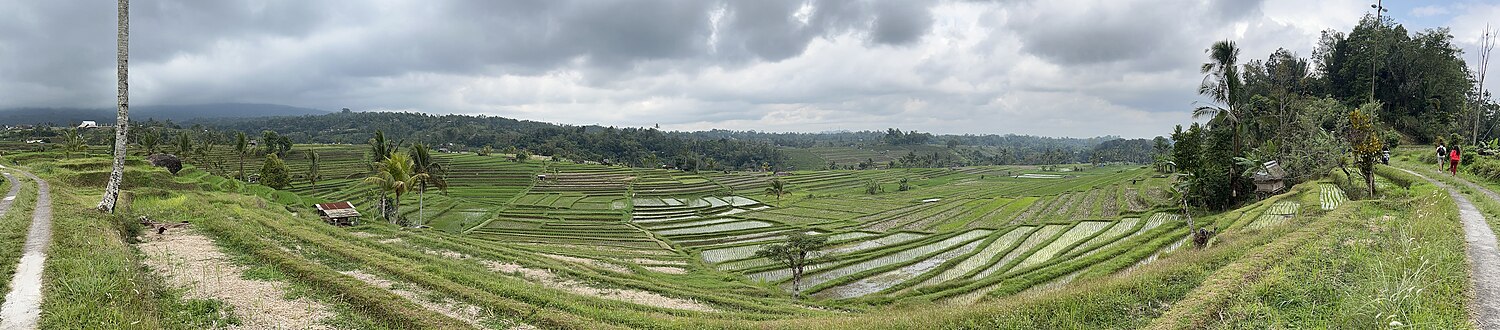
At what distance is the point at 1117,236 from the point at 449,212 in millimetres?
43974

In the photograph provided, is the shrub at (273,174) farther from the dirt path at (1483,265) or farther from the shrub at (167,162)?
the dirt path at (1483,265)

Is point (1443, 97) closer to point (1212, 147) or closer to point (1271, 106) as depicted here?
point (1271, 106)

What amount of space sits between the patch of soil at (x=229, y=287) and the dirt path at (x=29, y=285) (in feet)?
4.12

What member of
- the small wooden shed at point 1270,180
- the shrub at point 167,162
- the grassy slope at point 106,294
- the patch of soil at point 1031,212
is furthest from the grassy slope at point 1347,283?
the shrub at point 167,162

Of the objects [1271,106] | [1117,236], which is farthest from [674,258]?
[1271,106]

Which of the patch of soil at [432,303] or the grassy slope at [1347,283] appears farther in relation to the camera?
the patch of soil at [432,303]

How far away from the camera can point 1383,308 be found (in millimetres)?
5504

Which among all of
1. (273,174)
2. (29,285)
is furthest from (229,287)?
(273,174)

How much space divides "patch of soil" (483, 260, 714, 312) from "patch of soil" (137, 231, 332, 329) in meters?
5.84

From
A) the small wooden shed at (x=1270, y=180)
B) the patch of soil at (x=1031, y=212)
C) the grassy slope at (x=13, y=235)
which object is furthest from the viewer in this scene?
the patch of soil at (x=1031, y=212)

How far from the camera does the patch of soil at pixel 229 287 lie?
7.74 metres

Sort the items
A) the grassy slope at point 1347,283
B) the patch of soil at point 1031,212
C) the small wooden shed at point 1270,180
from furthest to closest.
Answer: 1. the patch of soil at point 1031,212
2. the small wooden shed at point 1270,180
3. the grassy slope at point 1347,283

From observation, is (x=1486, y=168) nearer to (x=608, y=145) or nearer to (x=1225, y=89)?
(x=1225, y=89)

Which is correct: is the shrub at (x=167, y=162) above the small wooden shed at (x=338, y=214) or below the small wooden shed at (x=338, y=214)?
above
